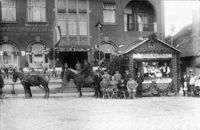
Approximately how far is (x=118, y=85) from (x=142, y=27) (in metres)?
13.8

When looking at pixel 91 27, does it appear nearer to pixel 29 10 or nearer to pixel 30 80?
pixel 29 10

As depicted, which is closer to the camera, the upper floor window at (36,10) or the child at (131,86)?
the child at (131,86)

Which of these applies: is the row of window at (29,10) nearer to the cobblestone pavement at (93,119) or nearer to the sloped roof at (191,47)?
the sloped roof at (191,47)

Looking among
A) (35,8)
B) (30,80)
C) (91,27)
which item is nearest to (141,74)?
(30,80)

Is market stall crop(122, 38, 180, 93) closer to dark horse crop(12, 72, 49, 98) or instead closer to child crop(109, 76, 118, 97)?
child crop(109, 76, 118, 97)

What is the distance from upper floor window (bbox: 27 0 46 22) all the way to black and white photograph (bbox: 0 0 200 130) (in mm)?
78

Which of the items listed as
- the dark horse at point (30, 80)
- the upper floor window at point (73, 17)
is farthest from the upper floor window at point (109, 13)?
the dark horse at point (30, 80)

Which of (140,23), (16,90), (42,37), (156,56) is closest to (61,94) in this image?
(16,90)

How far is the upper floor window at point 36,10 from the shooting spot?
1094 inches

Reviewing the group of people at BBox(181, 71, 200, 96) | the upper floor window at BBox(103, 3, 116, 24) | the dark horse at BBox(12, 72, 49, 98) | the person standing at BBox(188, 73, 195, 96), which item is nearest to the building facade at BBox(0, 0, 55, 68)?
the upper floor window at BBox(103, 3, 116, 24)

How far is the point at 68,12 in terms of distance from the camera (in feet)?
93.6

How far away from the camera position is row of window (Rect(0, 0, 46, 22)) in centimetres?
2727

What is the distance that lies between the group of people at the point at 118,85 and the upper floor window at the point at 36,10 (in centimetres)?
1100

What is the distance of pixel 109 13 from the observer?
2972 cm
